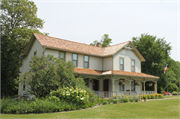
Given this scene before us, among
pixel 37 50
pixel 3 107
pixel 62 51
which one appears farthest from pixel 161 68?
pixel 3 107

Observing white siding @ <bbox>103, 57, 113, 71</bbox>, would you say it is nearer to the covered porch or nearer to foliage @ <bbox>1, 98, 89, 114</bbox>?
the covered porch

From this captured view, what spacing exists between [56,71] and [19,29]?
48.6 feet

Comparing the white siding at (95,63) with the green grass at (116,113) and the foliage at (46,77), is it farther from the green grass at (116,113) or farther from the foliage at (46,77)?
the green grass at (116,113)

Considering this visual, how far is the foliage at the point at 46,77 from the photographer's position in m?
13.5

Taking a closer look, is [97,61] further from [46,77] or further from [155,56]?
[155,56]

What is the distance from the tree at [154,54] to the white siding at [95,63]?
1458cm

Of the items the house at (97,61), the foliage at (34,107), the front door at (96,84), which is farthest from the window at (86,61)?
the foliage at (34,107)

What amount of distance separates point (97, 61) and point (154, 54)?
1644 centimetres

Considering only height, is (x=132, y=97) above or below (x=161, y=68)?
below

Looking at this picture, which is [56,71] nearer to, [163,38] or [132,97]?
[132,97]

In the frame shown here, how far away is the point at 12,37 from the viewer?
26.0 meters

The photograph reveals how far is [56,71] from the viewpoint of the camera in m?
14.7

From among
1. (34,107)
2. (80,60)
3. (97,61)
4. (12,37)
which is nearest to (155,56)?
(97,61)

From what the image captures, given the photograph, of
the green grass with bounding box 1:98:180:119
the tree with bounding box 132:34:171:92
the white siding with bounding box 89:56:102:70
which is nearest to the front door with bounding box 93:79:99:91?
the white siding with bounding box 89:56:102:70
